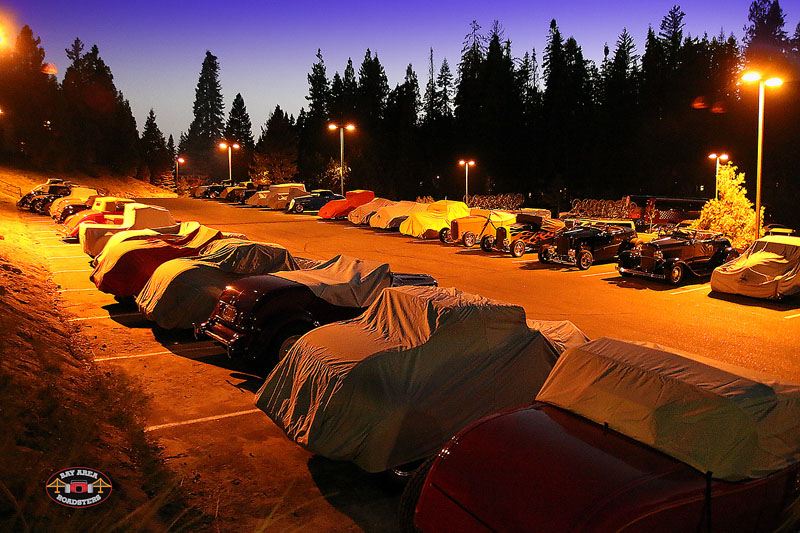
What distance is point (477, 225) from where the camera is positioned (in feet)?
84.9

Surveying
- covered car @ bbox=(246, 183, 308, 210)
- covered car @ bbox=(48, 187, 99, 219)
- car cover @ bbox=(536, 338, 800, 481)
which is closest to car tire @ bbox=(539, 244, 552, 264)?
car cover @ bbox=(536, 338, 800, 481)

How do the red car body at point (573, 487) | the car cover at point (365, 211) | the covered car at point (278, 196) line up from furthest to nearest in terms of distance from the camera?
the covered car at point (278, 196) → the car cover at point (365, 211) → the red car body at point (573, 487)

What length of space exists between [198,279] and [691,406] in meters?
8.88

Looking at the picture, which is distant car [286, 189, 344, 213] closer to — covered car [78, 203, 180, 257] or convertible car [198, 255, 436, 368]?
covered car [78, 203, 180, 257]

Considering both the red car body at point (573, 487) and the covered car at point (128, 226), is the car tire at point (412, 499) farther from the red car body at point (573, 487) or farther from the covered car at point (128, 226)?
the covered car at point (128, 226)

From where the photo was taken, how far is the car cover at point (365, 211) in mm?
34438

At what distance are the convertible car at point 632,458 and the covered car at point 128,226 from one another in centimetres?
1618

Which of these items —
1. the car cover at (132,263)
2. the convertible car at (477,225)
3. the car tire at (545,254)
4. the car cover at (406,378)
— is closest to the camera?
the car cover at (406,378)

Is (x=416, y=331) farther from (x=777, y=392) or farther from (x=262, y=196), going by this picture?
(x=262, y=196)

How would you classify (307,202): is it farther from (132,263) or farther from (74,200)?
(132,263)

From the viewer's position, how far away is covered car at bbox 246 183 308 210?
145 ft

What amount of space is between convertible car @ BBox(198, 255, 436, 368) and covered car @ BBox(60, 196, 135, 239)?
45.6ft

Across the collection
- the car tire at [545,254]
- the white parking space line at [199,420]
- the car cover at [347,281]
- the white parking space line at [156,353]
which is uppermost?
the car cover at [347,281]

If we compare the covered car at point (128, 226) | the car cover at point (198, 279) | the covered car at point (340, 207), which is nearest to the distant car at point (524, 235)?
the covered car at point (128, 226)
